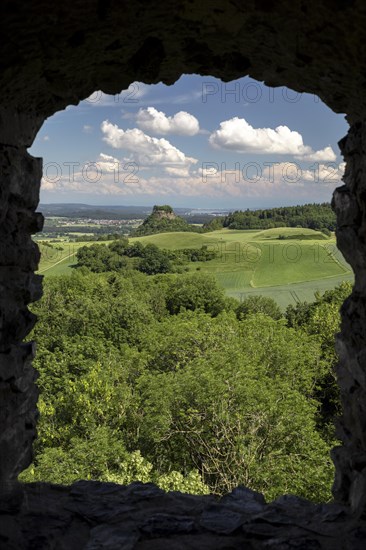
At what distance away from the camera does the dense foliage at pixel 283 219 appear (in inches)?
2616

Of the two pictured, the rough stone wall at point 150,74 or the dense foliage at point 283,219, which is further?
the dense foliage at point 283,219

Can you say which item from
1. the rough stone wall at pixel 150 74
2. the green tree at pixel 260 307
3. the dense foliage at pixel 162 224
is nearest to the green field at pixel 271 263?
the green tree at pixel 260 307

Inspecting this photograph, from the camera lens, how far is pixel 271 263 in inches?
2657

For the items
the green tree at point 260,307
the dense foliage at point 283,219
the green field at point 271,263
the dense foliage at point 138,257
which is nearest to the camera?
the green tree at point 260,307

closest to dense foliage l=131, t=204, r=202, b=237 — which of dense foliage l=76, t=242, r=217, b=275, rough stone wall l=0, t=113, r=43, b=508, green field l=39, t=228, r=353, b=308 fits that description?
green field l=39, t=228, r=353, b=308

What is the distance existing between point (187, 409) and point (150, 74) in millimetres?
11366

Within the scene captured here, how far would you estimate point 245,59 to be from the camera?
4.42 metres

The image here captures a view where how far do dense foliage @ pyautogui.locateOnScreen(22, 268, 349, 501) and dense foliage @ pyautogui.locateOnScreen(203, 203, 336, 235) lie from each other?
1684 inches

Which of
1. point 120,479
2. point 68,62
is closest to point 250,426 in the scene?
point 120,479

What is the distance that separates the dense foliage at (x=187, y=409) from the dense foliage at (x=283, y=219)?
42.8 meters

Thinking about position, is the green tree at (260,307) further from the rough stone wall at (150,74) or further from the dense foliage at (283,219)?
the rough stone wall at (150,74)

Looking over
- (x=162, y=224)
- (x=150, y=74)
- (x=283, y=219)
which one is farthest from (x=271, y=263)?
(x=150, y=74)

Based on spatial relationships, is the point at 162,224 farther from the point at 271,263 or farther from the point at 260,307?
the point at 260,307

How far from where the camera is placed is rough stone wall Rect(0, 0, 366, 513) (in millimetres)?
3348
